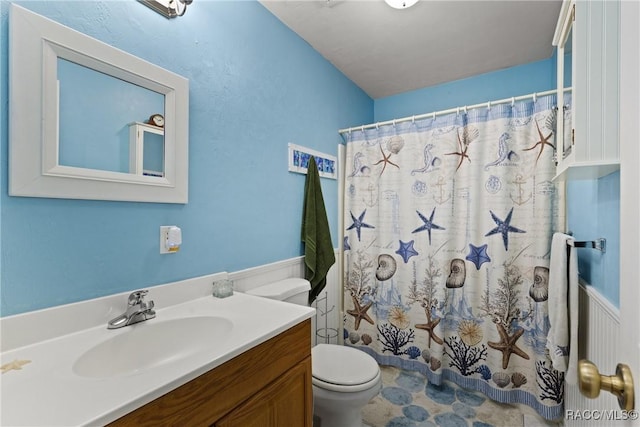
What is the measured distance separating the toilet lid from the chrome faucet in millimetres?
822

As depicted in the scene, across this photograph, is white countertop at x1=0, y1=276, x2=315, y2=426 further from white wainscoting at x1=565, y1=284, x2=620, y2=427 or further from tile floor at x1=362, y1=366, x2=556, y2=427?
tile floor at x1=362, y1=366, x2=556, y2=427

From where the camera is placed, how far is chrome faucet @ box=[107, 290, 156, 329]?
3.15ft

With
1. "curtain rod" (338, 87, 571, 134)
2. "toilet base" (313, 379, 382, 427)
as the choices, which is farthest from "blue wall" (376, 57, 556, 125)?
"toilet base" (313, 379, 382, 427)

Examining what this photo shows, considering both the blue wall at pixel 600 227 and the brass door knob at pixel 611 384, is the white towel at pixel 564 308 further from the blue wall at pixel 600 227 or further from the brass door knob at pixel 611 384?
the brass door knob at pixel 611 384

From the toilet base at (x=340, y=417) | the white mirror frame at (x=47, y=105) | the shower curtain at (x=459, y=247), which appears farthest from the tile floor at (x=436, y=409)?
the white mirror frame at (x=47, y=105)

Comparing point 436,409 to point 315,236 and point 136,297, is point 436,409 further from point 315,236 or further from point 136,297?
point 136,297

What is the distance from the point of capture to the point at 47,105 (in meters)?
0.87

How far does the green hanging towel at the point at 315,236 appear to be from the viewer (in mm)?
1873

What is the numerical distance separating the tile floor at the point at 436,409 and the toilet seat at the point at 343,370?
1.41 feet

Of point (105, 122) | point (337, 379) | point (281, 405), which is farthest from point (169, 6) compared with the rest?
point (337, 379)

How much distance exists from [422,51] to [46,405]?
98.3 inches

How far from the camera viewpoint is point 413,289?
2084 mm

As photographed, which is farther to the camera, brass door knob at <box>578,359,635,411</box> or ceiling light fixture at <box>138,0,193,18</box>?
ceiling light fixture at <box>138,0,193,18</box>

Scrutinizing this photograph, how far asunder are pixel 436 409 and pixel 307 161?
5.79ft
